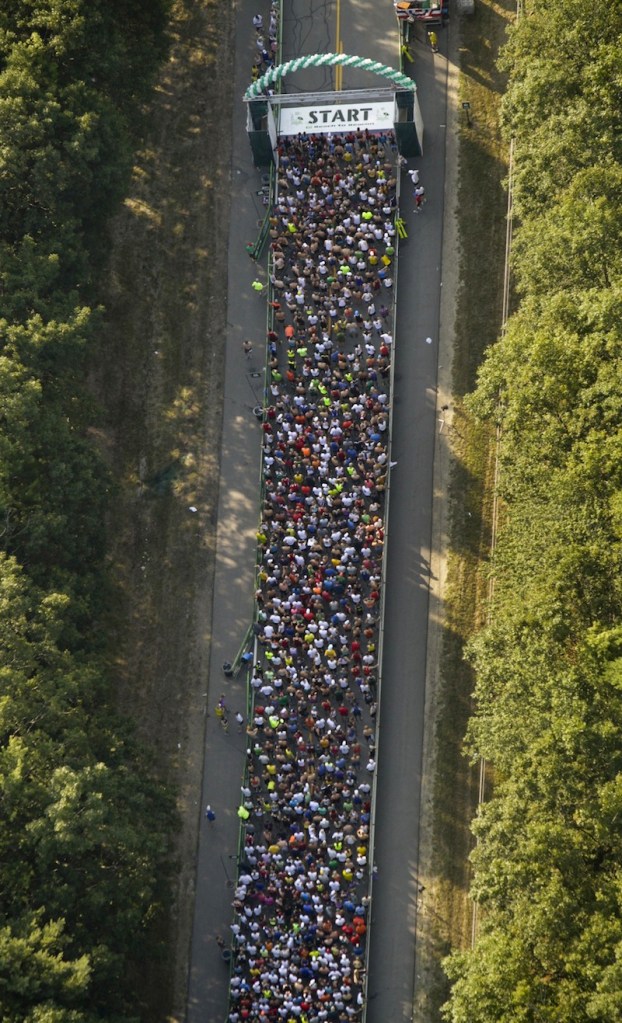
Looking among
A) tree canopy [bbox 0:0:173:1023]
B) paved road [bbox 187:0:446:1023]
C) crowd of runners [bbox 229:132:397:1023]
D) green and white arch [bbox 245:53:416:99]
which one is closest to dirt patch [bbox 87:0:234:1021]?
paved road [bbox 187:0:446:1023]

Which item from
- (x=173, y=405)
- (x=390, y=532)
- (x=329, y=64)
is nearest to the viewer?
(x=390, y=532)

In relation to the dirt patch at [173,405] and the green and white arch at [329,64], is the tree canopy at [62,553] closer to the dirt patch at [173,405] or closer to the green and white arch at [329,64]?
the dirt patch at [173,405]

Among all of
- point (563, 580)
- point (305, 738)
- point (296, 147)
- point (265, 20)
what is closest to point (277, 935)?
point (305, 738)

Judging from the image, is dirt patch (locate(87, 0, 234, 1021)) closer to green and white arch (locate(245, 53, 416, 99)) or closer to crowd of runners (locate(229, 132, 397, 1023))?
crowd of runners (locate(229, 132, 397, 1023))

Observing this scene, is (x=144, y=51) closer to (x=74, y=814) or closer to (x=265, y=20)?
(x=265, y=20)

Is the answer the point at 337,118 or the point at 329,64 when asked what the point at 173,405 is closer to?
the point at 337,118

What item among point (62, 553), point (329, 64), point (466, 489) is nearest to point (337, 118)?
point (329, 64)


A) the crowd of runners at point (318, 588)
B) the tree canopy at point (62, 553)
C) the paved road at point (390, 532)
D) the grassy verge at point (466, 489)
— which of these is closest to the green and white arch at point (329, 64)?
the paved road at point (390, 532)
